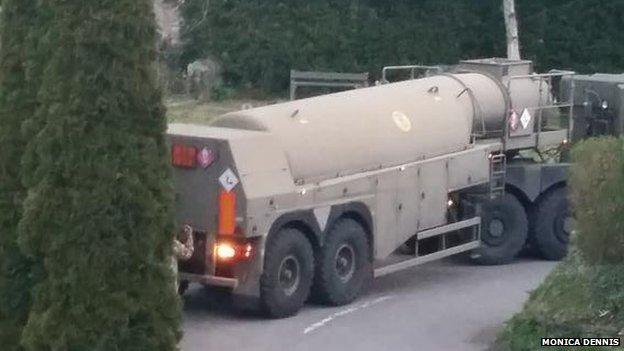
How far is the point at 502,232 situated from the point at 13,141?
30.3ft

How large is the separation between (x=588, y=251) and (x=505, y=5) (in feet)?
68.9

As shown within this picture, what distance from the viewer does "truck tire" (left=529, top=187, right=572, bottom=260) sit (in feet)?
64.3

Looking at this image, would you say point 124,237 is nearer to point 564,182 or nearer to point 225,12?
point 564,182

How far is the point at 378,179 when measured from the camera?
1677 centimetres

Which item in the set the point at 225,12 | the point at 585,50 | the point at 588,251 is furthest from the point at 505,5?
the point at 588,251

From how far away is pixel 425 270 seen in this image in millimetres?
19359

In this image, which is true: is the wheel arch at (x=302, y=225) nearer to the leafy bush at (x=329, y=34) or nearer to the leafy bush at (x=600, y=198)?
the leafy bush at (x=600, y=198)

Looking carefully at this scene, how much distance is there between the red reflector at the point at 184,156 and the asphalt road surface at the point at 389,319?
1790mm

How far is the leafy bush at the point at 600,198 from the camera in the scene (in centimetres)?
1316

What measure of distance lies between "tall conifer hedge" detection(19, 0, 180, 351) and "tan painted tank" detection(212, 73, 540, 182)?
175 inches

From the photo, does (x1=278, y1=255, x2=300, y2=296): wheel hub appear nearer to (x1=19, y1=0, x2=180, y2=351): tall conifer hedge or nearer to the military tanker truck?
the military tanker truck

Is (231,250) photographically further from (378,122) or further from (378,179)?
(378,122)

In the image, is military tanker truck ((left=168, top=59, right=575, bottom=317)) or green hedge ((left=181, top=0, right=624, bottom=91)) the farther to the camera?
green hedge ((left=181, top=0, right=624, bottom=91))

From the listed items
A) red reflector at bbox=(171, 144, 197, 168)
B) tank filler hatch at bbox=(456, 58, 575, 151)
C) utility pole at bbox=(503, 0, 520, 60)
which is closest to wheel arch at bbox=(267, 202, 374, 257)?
red reflector at bbox=(171, 144, 197, 168)
